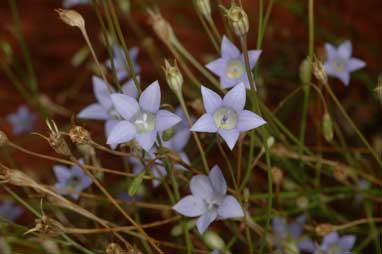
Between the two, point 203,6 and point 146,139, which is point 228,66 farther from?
point 146,139

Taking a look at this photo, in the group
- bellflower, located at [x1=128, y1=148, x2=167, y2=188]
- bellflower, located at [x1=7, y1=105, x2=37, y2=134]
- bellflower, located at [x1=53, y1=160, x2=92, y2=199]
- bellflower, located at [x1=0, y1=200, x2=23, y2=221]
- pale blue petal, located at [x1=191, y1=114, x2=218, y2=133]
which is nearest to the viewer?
pale blue petal, located at [x1=191, y1=114, x2=218, y2=133]

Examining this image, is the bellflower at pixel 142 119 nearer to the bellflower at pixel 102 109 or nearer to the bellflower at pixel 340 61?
the bellflower at pixel 102 109

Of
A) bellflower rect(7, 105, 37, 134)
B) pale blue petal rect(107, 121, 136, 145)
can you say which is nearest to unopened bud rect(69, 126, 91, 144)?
pale blue petal rect(107, 121, 136, 145)

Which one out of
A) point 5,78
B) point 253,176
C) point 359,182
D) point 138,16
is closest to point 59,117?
point 5,78

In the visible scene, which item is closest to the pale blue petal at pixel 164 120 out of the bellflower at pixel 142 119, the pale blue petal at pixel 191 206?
the bellflower at pixel 142 119

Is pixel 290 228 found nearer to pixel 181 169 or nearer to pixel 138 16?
pixel 181 169

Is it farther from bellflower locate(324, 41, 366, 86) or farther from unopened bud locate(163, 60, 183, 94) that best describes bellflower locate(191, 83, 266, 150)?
bellflower locate(324, 41, 366, 86)

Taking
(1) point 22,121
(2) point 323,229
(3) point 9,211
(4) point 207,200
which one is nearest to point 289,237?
(2) point 323,229
